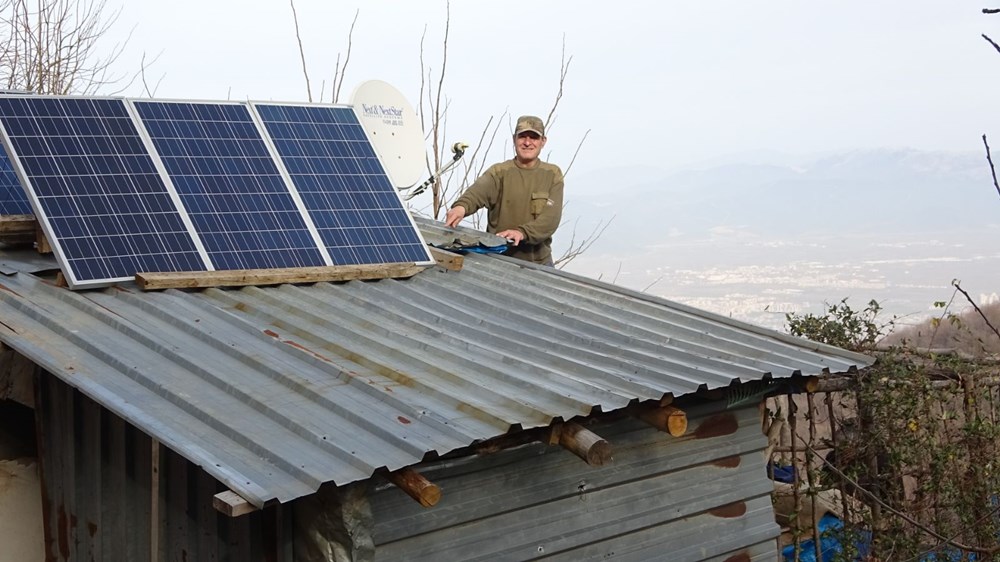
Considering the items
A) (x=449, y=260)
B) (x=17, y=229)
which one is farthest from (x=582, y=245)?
(x=17, y=229)

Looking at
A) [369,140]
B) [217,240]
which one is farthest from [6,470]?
[369,140]

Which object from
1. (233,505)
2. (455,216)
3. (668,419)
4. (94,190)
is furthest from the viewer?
(455,216)

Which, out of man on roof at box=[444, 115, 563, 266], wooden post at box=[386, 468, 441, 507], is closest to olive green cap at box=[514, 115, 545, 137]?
man on roof at box=[444, 115, 563, 266]

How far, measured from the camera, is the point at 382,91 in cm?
997

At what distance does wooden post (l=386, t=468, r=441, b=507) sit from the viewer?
13.4 ft

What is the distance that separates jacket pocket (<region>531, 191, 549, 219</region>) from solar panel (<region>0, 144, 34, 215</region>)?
4221 millimetres

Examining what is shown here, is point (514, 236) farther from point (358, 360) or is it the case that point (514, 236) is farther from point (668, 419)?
point (668, 419)

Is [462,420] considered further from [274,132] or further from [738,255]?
[738,255]

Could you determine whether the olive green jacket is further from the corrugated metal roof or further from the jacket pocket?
the corrugated metal roof

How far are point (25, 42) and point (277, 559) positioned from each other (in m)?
18.9

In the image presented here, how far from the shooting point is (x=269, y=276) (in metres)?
6.85

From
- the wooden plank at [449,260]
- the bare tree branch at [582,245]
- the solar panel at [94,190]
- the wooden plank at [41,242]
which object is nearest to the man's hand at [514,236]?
the wooden plank at [449,260]

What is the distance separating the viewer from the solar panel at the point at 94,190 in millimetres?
6449

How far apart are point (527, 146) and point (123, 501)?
513 cm
